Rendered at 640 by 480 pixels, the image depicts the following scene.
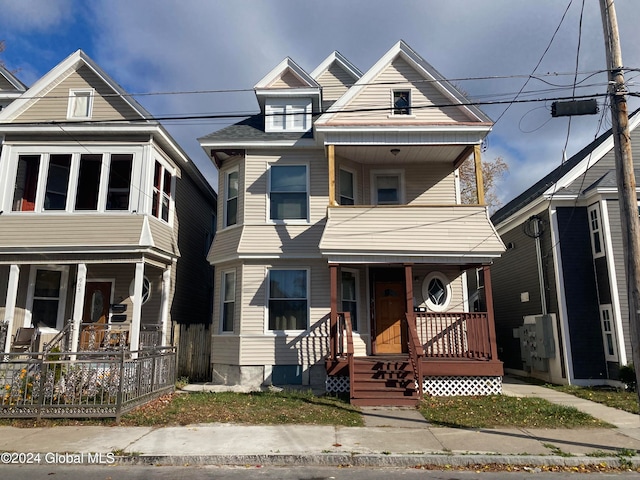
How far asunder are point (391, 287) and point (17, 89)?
13081 mm

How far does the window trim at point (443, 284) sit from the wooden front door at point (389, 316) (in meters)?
0.65

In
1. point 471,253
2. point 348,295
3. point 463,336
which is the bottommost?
point 463,336

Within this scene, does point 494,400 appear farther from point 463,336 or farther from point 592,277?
point 592,277

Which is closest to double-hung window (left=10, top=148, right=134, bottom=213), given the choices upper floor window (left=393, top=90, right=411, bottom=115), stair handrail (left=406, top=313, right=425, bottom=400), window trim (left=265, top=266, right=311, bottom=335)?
window trim (left=265, top=266, right=311, bottom=335)

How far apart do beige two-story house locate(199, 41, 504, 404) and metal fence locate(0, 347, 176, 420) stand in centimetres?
416

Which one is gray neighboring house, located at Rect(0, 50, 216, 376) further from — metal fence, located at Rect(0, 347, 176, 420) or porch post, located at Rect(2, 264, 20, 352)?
metal fence, located at Rect(0, 347, 176, 420)

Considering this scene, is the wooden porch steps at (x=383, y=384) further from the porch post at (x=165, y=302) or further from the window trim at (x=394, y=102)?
the window trim at (x=394, y=102)

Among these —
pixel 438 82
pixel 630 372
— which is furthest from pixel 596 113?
pixel 630 372

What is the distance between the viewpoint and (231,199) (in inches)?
574

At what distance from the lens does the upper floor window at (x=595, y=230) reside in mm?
13570

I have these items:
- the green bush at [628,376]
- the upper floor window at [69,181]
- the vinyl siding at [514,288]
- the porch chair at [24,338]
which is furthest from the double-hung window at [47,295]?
the green bush at [628,376]

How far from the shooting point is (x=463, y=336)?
1198cm

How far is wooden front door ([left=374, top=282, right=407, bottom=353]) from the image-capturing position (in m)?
13.5

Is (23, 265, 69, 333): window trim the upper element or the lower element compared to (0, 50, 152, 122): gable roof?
lower
